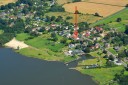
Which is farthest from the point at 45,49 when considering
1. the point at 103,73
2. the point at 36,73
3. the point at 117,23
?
the point at 117,23

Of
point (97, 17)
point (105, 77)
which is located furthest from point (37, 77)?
point (97, 17)

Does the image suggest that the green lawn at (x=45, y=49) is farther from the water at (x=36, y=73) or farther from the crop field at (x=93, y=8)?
the crop field at (x=93, y=8)

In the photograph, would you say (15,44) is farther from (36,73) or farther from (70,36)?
(36,73)

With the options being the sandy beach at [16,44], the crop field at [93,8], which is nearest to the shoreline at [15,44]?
the sandy beach at [16,44]

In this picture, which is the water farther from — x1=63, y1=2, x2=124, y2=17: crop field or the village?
x1=63, y1=2, x2=124, y2=17: crop field

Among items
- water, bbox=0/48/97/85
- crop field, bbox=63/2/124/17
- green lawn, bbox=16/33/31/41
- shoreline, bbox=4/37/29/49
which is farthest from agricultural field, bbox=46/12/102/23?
water, bbox=0/48/97/85

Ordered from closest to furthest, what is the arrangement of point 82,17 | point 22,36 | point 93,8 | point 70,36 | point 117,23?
point 70,36 < point 22,36 < point 117,23 < point 82,17 < point 93,8

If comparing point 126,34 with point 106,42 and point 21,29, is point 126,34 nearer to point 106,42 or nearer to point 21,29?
point 106,42
